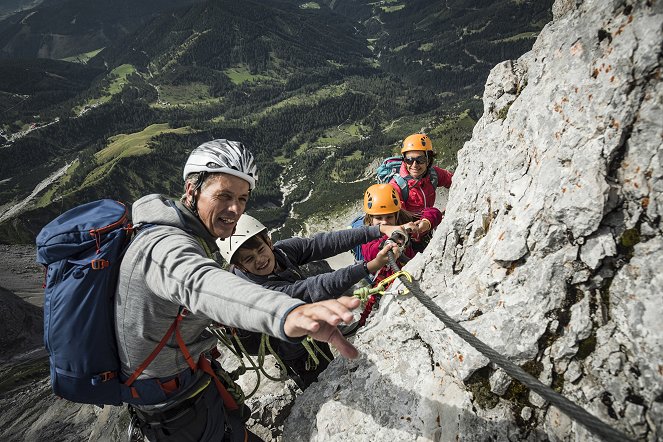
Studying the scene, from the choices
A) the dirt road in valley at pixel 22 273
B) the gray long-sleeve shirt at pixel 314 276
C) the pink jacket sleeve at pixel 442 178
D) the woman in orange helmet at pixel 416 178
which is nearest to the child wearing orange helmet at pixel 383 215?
the gray long-sleeve shirt at pixel 314 276

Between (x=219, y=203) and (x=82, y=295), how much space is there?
1.43m

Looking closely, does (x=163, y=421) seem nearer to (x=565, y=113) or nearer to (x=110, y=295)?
(x=110, y=295)

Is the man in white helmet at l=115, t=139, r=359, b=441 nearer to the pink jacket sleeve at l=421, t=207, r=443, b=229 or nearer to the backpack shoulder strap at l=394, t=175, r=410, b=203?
the pink jacket sleeve at l=421, t=207, r=443, b=229

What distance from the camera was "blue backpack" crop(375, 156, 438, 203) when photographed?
892 centimetres

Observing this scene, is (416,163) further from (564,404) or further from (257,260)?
(564,404)

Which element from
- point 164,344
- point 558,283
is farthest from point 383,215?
point 164,344

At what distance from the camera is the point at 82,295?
314 cm

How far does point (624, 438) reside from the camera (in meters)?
2.17

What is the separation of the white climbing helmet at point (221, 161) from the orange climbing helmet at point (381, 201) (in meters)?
4.02

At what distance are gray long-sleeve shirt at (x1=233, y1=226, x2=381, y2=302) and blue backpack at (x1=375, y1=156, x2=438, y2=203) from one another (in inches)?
100

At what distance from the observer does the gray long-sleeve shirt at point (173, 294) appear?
2545 millimetres

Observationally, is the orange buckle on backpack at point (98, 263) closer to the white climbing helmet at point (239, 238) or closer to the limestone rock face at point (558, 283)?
the white climbing helmet at point (239, 238)

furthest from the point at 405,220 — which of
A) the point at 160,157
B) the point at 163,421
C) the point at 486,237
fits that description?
the point at 160,157

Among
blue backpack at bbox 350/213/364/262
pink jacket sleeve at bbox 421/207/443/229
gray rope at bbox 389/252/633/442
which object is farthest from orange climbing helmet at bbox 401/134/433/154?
gray rope at bbox 389/252/633/442
